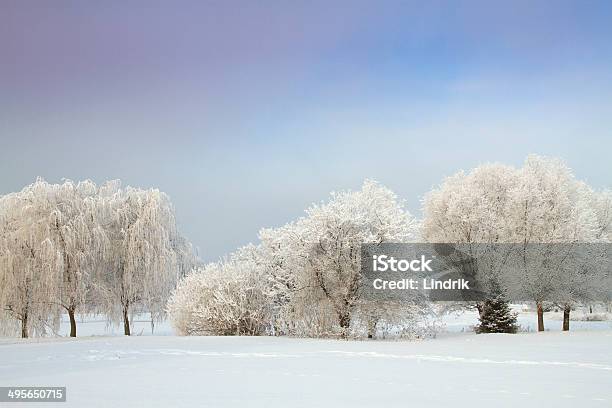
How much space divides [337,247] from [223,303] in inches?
259

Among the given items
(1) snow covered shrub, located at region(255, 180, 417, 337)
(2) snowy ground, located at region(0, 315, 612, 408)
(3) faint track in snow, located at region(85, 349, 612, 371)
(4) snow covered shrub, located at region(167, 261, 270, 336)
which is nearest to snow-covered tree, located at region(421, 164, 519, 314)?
(1) snow covered shrub, located at region(255, 180, 417, 337)

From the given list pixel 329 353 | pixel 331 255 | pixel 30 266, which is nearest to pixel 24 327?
pixel 30 266

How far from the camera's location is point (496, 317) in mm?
32281

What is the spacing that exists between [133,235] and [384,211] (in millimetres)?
13503

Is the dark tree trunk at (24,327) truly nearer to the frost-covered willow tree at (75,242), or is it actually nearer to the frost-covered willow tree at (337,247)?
the frost-covered willow tree at (75,242)

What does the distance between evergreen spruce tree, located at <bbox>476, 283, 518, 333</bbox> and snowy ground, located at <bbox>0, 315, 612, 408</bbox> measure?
384 inches

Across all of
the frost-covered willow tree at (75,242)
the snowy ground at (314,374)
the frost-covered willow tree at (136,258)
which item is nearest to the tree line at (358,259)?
the frost-covered willow tree at (136,258)

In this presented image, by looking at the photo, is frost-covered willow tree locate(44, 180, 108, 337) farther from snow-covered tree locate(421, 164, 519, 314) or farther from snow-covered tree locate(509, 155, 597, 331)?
snow-covered tree locate(509, 155, 597, 331)

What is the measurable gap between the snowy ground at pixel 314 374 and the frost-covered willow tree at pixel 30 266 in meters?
8.70

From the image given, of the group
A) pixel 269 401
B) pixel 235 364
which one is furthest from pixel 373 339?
pixel 269 401

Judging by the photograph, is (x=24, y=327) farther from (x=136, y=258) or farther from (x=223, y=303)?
(x=223, y=303)

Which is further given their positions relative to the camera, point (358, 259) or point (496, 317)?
point (496, 317)

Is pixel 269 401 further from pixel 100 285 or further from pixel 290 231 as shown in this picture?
pixel 100 285

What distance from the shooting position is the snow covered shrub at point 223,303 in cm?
2923
